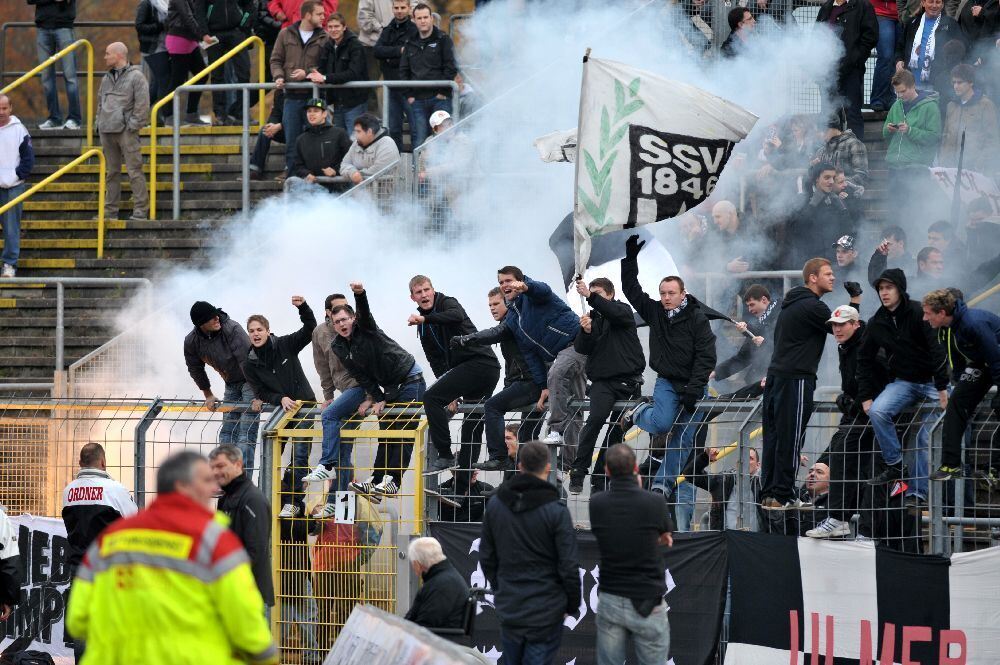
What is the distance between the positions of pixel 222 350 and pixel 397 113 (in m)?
5.27

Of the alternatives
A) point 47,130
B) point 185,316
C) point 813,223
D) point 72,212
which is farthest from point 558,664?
point 47,130

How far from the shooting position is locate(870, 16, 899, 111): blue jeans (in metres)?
17.0

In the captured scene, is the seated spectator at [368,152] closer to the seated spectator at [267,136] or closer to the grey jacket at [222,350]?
the seated spectator at [267,136]

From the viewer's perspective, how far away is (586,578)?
1125cm

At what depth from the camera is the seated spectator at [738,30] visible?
16781 millimetres

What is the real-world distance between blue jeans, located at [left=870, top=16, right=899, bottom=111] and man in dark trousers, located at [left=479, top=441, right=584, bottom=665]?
9212 mm

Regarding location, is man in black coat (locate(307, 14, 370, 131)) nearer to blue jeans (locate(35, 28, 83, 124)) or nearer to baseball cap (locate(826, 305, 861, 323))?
blue jeans (locate(35, 28, 83, 124))

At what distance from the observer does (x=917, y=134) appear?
15.6 m

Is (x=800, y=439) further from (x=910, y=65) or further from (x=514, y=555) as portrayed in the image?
(x=910, y=65)

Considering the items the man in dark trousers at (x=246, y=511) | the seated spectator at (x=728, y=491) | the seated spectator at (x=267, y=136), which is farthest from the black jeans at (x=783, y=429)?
the seated spectator at (x=267, y=136)

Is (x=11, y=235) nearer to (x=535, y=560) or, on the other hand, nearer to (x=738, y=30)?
(x=738, y=30)

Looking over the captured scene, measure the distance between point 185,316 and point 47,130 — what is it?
5.06 m

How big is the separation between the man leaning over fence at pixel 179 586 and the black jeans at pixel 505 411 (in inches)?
205

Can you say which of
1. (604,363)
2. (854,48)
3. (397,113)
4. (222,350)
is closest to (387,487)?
(604,363)
